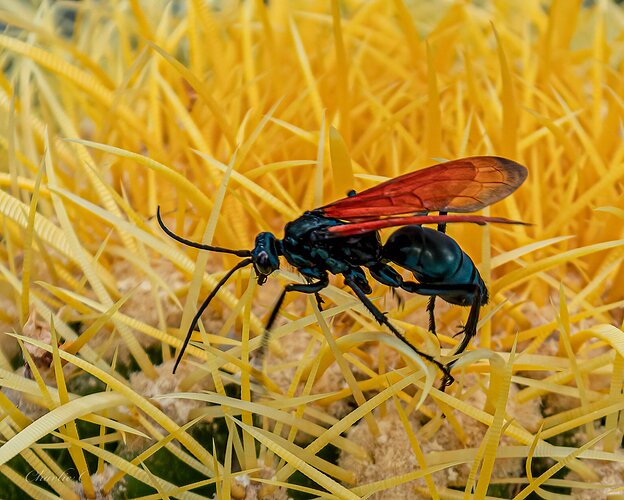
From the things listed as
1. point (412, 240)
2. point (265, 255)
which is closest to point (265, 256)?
point (265, 255)

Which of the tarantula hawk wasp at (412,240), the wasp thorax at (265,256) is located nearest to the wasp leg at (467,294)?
the tarantula hawk wasp at (412,240)

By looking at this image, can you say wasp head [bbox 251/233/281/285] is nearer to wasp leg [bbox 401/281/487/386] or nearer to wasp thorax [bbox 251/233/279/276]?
wasp thorax [bbox 251/233/279/276]

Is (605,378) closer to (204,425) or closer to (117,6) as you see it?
(204,425)

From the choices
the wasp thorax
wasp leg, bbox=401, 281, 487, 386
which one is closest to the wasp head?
the wasp thorax

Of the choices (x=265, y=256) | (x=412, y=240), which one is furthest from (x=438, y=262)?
(x=265, y=256)

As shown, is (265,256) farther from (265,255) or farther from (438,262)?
(438,262)

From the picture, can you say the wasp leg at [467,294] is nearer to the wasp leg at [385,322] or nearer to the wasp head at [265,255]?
the wasp leg at [385,322]

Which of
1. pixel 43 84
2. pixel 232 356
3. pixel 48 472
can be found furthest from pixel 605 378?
pixel 43 84

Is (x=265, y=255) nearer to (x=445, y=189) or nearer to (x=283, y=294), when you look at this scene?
(x=283, y=294)
